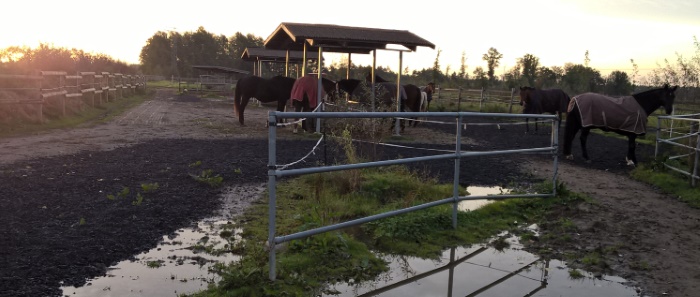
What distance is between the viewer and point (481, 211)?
18.7ft

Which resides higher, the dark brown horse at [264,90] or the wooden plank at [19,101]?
the dark brown horse at [264,90]

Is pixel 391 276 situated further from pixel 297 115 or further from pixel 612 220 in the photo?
pixel 612 220

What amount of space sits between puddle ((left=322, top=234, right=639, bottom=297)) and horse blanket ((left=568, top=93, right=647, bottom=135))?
6668 mm

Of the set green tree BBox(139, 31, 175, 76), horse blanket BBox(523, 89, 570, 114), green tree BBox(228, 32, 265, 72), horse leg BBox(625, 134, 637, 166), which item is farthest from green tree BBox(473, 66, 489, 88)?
green tree BBox(139, 31, 175, 76)

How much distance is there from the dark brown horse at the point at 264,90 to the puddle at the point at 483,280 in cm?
1171

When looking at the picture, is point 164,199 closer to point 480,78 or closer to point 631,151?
point 631,151

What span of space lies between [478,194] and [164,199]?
4.09m

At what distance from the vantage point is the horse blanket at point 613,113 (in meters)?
9.72

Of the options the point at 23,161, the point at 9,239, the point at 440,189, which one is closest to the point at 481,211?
the point at 440,189

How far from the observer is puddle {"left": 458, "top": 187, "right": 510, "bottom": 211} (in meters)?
6.19

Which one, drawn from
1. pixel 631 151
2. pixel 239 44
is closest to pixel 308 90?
pixel 631 151

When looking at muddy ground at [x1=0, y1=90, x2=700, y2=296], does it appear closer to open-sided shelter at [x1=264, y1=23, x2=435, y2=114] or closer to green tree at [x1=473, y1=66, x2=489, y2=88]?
open-sided shelter at [x1=264, y1=23, x2=435, y2=114]

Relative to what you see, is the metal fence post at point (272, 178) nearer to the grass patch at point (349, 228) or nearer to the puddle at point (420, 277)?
the grass patch at point (349, 228)

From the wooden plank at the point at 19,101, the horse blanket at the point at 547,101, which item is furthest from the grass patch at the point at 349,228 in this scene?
the horse blanket at the point at 547,101
